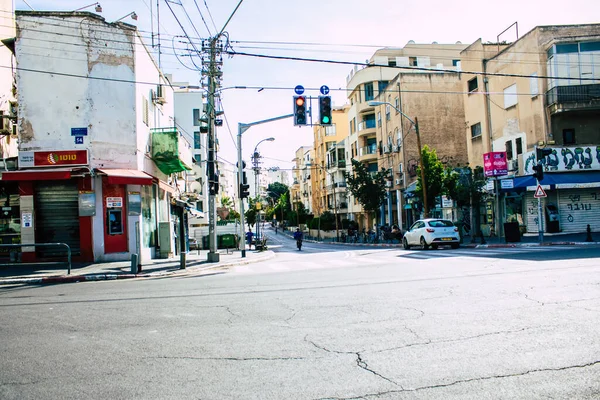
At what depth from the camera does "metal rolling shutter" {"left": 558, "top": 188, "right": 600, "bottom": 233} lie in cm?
2834

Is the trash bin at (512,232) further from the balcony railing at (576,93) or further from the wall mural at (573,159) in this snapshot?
the balcony railing at (576,93)

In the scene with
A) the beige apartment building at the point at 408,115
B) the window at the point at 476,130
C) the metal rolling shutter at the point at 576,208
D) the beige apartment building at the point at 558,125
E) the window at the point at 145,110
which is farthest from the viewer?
the beige apartment building at the point at 408,115

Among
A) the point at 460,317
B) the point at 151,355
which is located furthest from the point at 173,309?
the point at 460,317

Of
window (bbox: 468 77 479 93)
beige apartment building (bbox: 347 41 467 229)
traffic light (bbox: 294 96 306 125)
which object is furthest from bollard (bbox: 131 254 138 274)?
beige apartment building (bbox: 347 41 467 229)

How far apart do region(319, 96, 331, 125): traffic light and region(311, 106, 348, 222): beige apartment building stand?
1931 inches

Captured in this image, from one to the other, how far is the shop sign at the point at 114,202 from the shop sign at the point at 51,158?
1.73 meters

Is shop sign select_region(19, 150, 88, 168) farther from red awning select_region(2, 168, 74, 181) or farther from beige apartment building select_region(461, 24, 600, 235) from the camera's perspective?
beige apartment building select_region(461, 24, 600, 235)

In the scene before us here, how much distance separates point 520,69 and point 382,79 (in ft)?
89.9

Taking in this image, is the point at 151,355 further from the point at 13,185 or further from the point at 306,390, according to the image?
the point at 13,185

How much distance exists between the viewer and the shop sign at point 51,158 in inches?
797

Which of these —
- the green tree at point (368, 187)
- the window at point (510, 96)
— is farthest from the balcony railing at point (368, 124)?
the window at point (510, 96)

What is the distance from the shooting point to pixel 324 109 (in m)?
18.9

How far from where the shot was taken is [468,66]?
36.1 meters

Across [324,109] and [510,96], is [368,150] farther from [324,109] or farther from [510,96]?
[324,109]
